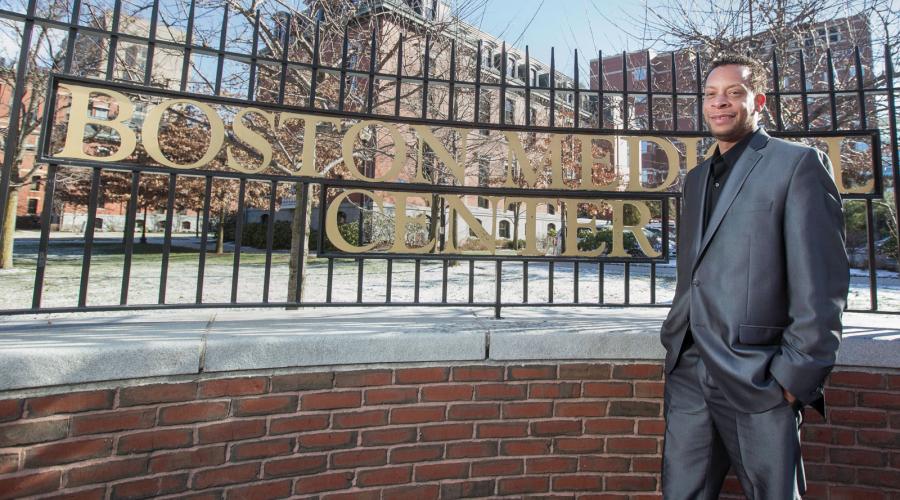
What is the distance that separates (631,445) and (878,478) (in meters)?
1.27

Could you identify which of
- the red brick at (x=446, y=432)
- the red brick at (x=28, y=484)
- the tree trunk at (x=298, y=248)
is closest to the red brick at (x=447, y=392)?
the red brick at (x=446, y=432)

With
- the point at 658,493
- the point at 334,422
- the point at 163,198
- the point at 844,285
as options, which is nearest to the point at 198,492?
the point at 334,422

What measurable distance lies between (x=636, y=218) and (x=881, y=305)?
168 inches

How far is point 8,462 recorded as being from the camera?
1779 mm

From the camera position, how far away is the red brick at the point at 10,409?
178cm

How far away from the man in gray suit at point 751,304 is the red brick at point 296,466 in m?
1.55

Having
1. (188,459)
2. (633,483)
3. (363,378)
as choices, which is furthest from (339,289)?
(633,483)

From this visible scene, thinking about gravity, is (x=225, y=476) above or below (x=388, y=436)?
below

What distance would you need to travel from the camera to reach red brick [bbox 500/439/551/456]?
2.38 metres

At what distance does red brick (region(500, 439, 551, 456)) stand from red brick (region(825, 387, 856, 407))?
1469 mm

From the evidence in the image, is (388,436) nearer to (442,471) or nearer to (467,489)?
(442,471)

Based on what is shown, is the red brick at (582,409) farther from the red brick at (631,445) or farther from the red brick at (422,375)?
the red brick at (422,375)

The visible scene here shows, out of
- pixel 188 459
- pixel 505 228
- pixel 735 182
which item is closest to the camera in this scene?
pixel 735 182

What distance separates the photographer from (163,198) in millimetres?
23359
